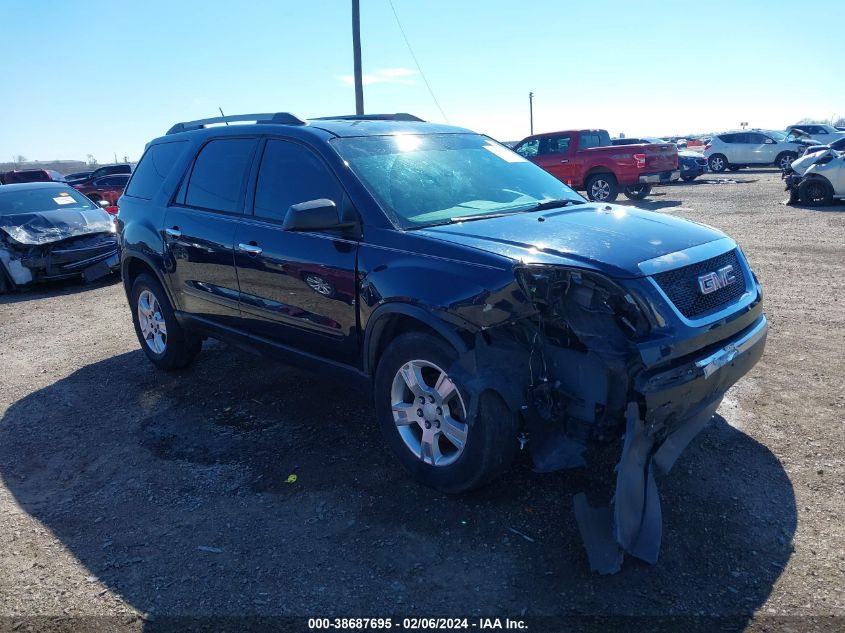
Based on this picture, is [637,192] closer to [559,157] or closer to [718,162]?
[559,157]

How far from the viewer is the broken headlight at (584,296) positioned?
3.01 metres

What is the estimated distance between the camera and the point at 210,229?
15.8ft

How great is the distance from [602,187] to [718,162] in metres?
15.6

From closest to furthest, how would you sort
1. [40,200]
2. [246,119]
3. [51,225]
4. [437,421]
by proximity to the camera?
Result: [437,421]
[246,119]
[51,225]
[40,200]

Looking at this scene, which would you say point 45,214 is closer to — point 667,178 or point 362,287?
point 362,287

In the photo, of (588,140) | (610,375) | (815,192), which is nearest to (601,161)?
(588,140)

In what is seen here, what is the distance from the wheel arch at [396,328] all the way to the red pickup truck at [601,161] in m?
13.4

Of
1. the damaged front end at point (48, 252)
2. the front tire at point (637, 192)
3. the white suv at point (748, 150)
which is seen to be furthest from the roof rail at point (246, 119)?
the white suv at point (748, 150)

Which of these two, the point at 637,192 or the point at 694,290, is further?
the point at 637,192

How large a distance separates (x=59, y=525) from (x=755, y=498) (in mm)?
3723

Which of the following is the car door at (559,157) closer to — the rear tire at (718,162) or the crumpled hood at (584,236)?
the crumpled hood at (584,236)

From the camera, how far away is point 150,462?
4246mm

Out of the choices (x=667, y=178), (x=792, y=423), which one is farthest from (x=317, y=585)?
(x=667, y=178)

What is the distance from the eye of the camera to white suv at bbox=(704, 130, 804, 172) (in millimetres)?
28141
